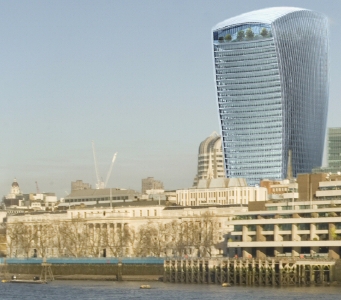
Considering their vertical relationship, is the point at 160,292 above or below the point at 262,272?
below

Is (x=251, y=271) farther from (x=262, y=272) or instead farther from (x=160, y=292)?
(x=160, y=292)

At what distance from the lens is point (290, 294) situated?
13675 cm

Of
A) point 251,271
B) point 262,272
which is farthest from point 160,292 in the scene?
point 262,272

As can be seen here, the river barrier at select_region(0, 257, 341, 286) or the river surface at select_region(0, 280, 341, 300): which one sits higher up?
the river barrier at select_region(0, 257, 341, 286)

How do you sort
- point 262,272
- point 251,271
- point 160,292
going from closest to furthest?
point 160,292, point 262,272, point 251,271

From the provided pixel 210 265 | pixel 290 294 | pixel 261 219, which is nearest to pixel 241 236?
pixel 261 219

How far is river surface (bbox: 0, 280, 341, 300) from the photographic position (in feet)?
447

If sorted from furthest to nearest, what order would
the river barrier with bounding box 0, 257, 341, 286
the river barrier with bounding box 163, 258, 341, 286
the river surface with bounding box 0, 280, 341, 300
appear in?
the river barrier with bounding box 0, 257, 341, 286 < the river barrier with bounding box 163, 258, 341, 286 < the river surface with bounding box 0, 280, 341, 300

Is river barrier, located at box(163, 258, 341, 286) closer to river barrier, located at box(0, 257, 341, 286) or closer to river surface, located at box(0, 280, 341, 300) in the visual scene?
river barrier, located at box(0, 257, 341, 286)

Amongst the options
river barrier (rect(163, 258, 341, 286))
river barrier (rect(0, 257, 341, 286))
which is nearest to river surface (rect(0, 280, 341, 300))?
river barrier (rect(0, 257, 341, 286))

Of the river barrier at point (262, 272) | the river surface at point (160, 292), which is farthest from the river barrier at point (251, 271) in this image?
the river surface at point (160, 292)

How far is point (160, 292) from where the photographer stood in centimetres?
14875

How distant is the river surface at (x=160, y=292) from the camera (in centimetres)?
13638

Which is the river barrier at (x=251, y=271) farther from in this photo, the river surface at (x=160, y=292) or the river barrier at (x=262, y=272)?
the river surface at (x=160, y=292)
